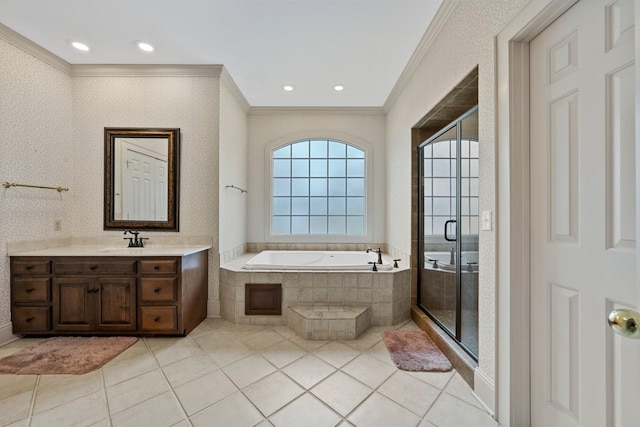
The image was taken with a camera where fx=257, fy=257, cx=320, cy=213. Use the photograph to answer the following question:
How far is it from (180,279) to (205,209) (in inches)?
31.9

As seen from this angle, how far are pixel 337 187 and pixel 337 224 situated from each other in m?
0.57

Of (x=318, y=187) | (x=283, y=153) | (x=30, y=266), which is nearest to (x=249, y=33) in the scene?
(x=283, y=153)

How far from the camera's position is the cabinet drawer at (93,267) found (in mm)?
2258

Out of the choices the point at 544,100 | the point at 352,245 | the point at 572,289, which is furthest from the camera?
the point at 352,245

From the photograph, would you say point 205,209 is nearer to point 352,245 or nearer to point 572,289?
point 352,245

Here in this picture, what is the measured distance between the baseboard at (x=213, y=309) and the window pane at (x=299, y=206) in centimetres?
170

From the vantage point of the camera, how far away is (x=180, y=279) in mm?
2324

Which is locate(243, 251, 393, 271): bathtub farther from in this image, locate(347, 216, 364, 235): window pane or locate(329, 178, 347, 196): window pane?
locate(329, 178, 347, 196): window pane

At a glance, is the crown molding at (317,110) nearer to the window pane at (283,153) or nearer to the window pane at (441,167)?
the window pane at (283,153)

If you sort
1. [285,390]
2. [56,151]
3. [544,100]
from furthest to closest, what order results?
[56,151], [285,390], [544,100]

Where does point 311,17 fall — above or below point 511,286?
above

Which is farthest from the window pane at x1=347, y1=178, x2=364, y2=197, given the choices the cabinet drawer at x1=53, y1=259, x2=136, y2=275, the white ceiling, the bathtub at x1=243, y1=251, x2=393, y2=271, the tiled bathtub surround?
the cabinet drawer at x1=53, y1=259, x2=136, y2=275

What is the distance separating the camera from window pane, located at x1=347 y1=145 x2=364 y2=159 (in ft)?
12.8

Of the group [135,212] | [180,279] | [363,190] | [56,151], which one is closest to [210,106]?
[135,212]
